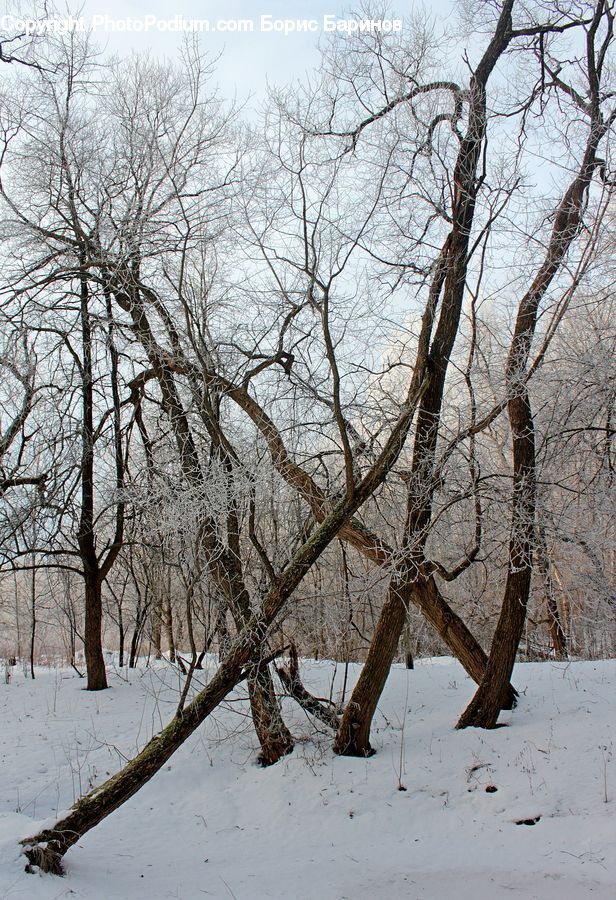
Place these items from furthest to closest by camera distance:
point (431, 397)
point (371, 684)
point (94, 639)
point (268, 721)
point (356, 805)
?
point (94, 639) < point (431, 397) < point (268, 721) < point (371, 684) < point (356, 805)

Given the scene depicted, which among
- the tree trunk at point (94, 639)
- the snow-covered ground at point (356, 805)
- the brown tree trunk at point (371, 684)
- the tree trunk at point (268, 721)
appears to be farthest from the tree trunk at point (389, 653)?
the tree trunk at point (94, 639)

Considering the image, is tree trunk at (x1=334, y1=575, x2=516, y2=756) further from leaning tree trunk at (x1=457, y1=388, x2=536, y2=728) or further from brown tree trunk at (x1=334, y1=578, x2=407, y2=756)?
leaning tree trunk at (x1=457, y1=388, x2=536, y2=728)

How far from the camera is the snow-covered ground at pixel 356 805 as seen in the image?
4.31 metres

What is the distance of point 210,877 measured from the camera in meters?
4.53

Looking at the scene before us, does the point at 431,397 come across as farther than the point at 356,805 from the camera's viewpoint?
Yes

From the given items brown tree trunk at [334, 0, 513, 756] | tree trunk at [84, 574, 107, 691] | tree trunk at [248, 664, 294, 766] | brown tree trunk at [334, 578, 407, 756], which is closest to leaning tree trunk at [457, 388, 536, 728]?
brown tree trunk at [334, 0, 513, 756]

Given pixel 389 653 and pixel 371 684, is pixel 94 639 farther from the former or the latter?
pixel 389 653

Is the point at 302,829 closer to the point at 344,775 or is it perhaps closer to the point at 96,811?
the point at 344,775

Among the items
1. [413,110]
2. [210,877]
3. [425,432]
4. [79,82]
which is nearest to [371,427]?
[425,432]

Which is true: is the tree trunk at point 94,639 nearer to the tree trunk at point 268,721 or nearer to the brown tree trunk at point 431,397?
the tree trunk at point 268,721

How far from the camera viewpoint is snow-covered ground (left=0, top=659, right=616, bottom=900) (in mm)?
4312

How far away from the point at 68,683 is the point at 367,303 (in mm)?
7756

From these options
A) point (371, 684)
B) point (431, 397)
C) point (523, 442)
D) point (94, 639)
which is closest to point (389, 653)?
point (371, 684)

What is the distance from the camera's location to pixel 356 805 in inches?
220
